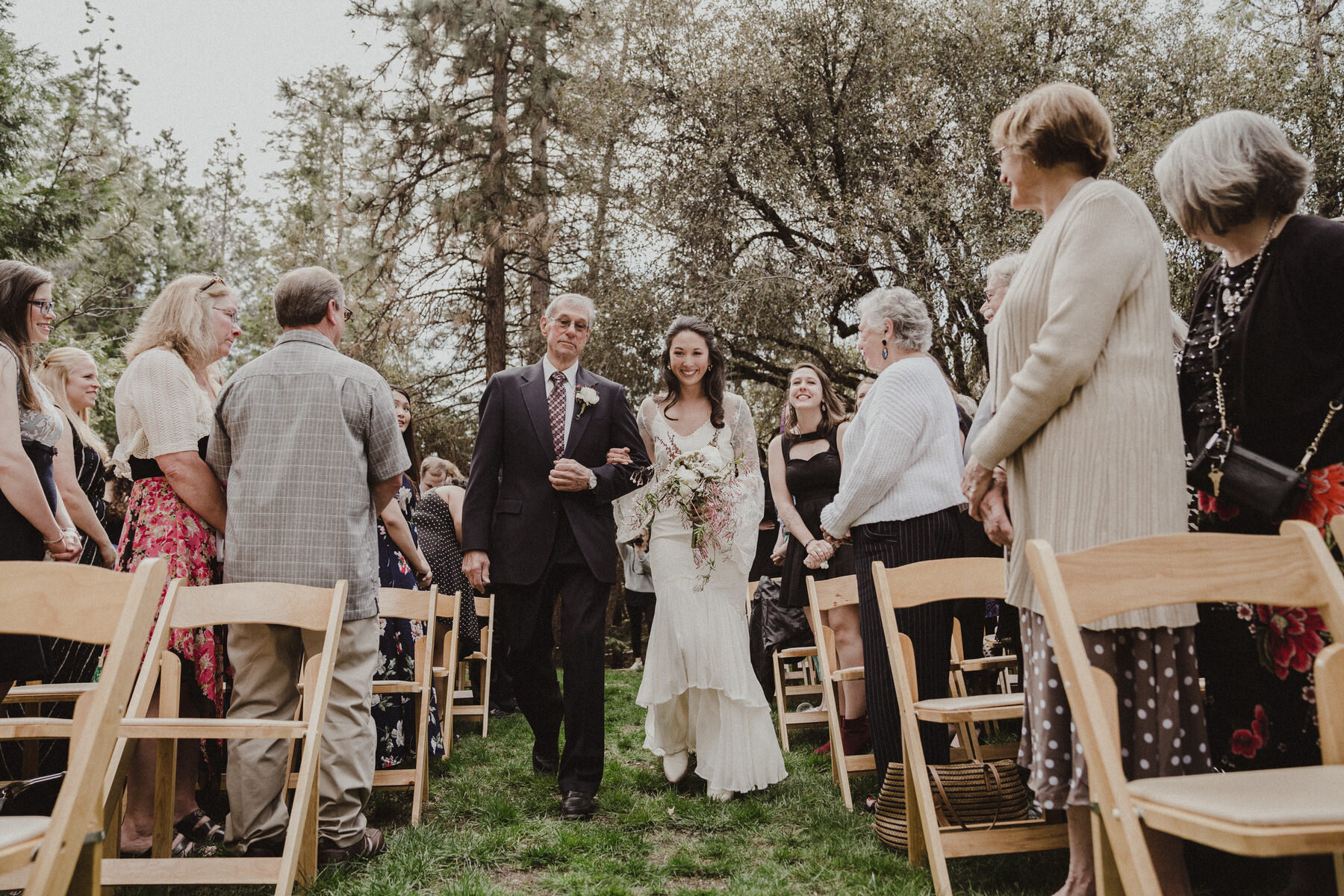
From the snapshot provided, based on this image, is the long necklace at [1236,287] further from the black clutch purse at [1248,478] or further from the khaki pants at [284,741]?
the khaki pants at [284,741]

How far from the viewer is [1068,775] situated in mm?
2322

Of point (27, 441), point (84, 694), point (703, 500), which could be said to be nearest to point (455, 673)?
point (703, 500)

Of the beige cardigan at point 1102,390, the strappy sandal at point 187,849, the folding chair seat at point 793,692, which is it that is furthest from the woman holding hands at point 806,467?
the strappy sandal at point 187,849

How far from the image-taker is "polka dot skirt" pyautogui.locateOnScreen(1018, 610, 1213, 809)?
2.15m

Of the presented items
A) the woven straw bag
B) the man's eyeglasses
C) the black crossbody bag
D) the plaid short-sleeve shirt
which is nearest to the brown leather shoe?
the plaid short-sleeve shirt

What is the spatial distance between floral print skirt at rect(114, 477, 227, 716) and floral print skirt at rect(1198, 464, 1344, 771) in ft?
11.6

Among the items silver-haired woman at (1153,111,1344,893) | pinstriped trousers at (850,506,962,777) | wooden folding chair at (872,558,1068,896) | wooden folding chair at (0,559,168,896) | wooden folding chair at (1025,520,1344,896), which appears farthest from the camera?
pinstriped trousers at (850,506,962,777)

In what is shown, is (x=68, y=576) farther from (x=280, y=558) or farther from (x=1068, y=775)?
(x=1068, y=775)

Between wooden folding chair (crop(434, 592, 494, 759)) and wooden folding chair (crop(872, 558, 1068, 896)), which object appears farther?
wooden folding chair (crop(434, 592, 494, 759))

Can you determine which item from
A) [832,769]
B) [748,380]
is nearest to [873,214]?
[748,380]

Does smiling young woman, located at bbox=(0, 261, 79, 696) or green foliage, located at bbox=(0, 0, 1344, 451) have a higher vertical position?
green foliage, located at bbox=(0, 0, 1344, 451)

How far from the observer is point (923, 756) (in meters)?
2.87

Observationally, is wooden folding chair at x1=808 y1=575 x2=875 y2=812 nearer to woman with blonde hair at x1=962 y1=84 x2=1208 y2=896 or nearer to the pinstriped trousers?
the pinstriped trousers

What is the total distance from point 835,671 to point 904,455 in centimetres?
124
